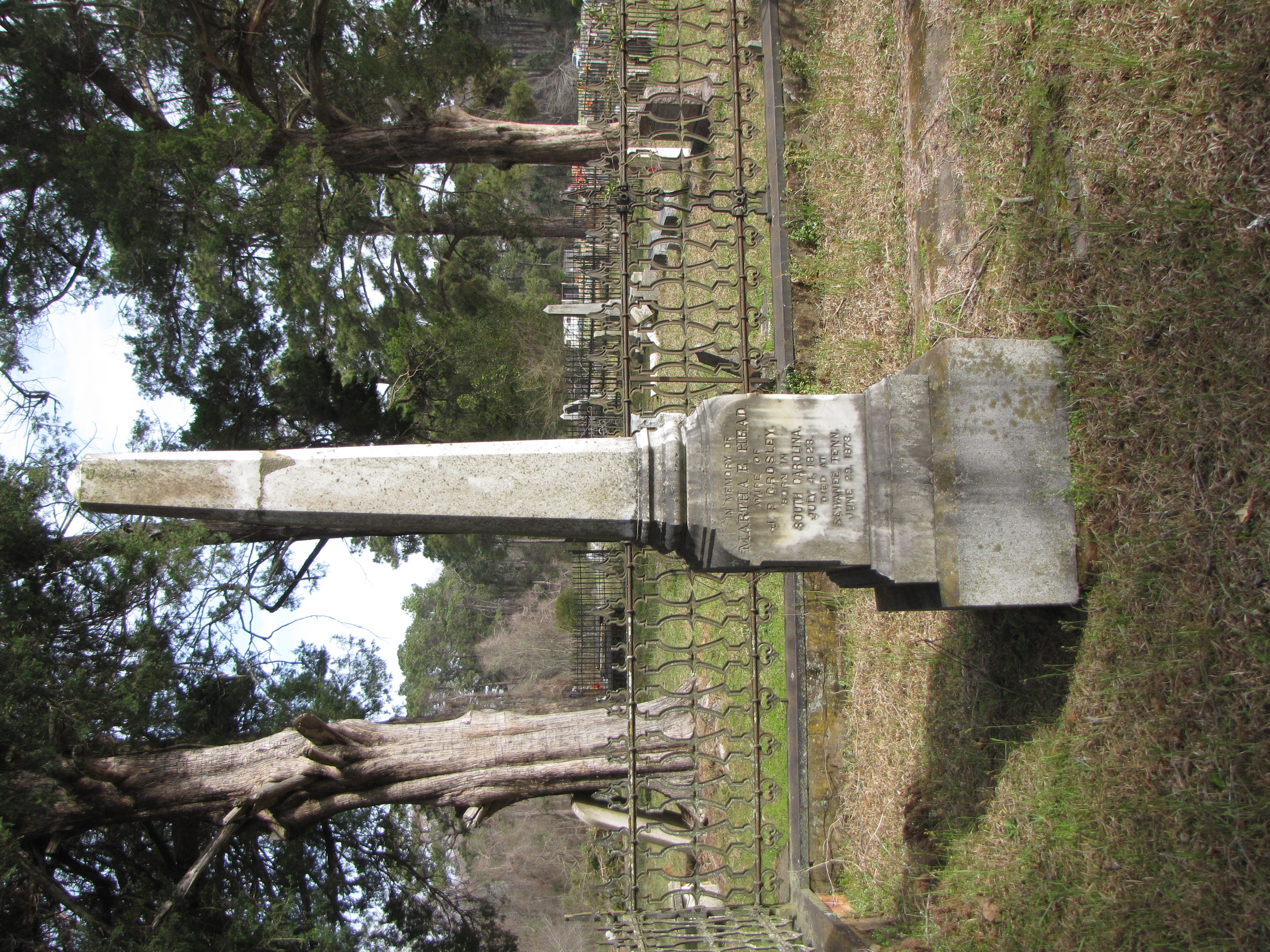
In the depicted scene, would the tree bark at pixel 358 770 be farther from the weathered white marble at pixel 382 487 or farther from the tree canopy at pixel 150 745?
the weathered white marble at pixel 382 487

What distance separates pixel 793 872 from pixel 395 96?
10.5 metres

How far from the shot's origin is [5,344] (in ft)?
29.8

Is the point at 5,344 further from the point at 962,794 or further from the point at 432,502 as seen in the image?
the point at 962,794

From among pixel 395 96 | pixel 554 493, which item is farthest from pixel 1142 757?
pixel 395 96

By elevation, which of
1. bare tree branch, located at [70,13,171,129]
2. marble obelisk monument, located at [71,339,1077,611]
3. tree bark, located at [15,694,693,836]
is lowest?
tree bark, located at [15,694,693,836]

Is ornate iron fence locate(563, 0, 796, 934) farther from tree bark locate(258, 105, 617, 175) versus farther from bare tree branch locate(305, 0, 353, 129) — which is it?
bare tree branch locate(305, 0, 353, 129)

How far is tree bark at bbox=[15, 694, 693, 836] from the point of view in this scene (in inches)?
272

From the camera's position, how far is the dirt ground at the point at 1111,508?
3.13 metres

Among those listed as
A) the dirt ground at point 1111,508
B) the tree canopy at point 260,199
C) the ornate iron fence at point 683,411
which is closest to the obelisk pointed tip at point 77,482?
the ornate iron fence at point 683,411

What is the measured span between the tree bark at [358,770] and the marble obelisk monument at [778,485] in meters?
2.91

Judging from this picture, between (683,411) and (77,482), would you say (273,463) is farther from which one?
(683,411)

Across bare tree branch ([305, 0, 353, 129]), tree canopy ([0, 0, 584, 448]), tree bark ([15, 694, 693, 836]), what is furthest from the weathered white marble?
bare tree branch ([305, 0, 353, 129])

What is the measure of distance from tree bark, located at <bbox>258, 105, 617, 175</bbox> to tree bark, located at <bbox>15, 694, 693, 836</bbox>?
7.00 m

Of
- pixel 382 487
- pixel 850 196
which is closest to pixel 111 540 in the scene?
pixel 382 487
